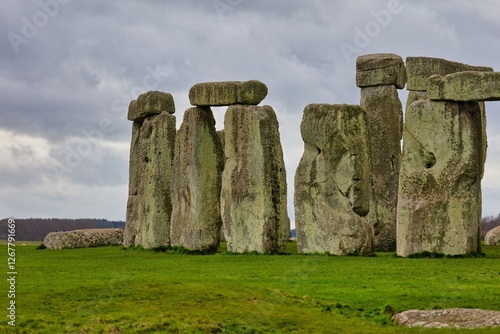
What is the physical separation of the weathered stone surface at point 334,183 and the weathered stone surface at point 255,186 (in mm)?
1060

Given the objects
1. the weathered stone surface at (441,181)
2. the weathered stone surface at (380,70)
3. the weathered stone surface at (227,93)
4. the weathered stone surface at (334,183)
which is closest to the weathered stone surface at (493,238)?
the weathered stone surface at (380,70)

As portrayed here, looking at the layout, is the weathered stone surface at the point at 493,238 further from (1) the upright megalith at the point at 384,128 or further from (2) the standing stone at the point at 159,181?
(2) the standing stone at the point at 159,181

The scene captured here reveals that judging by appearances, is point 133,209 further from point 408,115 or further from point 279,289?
point 279,289

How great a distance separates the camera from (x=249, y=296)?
20547 mm

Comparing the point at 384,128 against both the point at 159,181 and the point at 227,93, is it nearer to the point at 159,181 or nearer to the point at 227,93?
the point at 227,93

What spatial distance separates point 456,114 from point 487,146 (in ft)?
24.8

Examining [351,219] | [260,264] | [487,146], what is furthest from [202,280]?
[487,146]

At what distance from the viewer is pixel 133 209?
40594 millimetres

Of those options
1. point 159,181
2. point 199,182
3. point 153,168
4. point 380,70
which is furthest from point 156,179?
point 380,70

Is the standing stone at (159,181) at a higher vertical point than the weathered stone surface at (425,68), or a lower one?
lower

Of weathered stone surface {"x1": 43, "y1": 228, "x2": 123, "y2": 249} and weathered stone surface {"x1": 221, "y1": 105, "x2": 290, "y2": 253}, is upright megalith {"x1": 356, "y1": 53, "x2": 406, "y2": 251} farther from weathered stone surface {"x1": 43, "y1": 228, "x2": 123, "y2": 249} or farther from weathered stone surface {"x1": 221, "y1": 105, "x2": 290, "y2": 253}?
weathered stone surface {"x1": 43, "y1": 228, "x2": 123, "y2": 249}

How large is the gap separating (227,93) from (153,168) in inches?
209

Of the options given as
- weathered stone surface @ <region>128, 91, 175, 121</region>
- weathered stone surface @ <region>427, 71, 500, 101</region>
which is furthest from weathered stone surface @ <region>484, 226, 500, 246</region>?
weathered stone surface @ <region>128, 91, 175, 121</region>

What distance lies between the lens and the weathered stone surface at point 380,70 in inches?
1452
